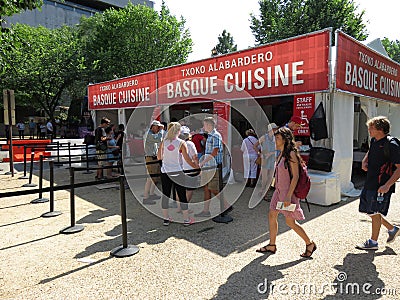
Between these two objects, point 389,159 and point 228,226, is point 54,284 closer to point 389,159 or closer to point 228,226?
point 228,226

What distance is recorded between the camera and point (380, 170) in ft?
12.4

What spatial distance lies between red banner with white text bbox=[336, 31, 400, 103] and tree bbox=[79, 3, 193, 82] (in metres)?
18.6

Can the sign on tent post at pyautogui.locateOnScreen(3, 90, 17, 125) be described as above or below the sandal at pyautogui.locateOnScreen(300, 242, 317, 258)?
above

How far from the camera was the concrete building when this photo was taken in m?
40.3

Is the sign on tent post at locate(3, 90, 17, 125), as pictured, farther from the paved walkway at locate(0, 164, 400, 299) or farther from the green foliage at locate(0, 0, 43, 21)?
the paved walkway at locate(0, 164, 400, 299)

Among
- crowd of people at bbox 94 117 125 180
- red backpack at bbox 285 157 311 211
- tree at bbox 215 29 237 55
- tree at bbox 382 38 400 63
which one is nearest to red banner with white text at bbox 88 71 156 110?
crowd of people at bbox 94 117 125 180

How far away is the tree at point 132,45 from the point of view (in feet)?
81.0

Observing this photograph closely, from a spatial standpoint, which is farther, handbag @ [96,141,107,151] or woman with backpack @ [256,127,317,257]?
handbag @ [96,141,107,151]

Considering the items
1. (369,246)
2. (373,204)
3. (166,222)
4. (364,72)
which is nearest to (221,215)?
(166,222)

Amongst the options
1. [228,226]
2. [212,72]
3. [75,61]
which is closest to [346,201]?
[228,226]

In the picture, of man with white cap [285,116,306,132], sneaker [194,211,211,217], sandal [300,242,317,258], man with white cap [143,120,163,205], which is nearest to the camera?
Result: sandal [300,242,317,258]

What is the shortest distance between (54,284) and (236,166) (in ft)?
20.8

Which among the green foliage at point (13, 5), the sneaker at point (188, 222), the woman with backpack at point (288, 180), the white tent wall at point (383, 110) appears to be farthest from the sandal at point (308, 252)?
the green foliage at point (13, 5)

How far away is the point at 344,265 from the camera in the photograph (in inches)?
141
